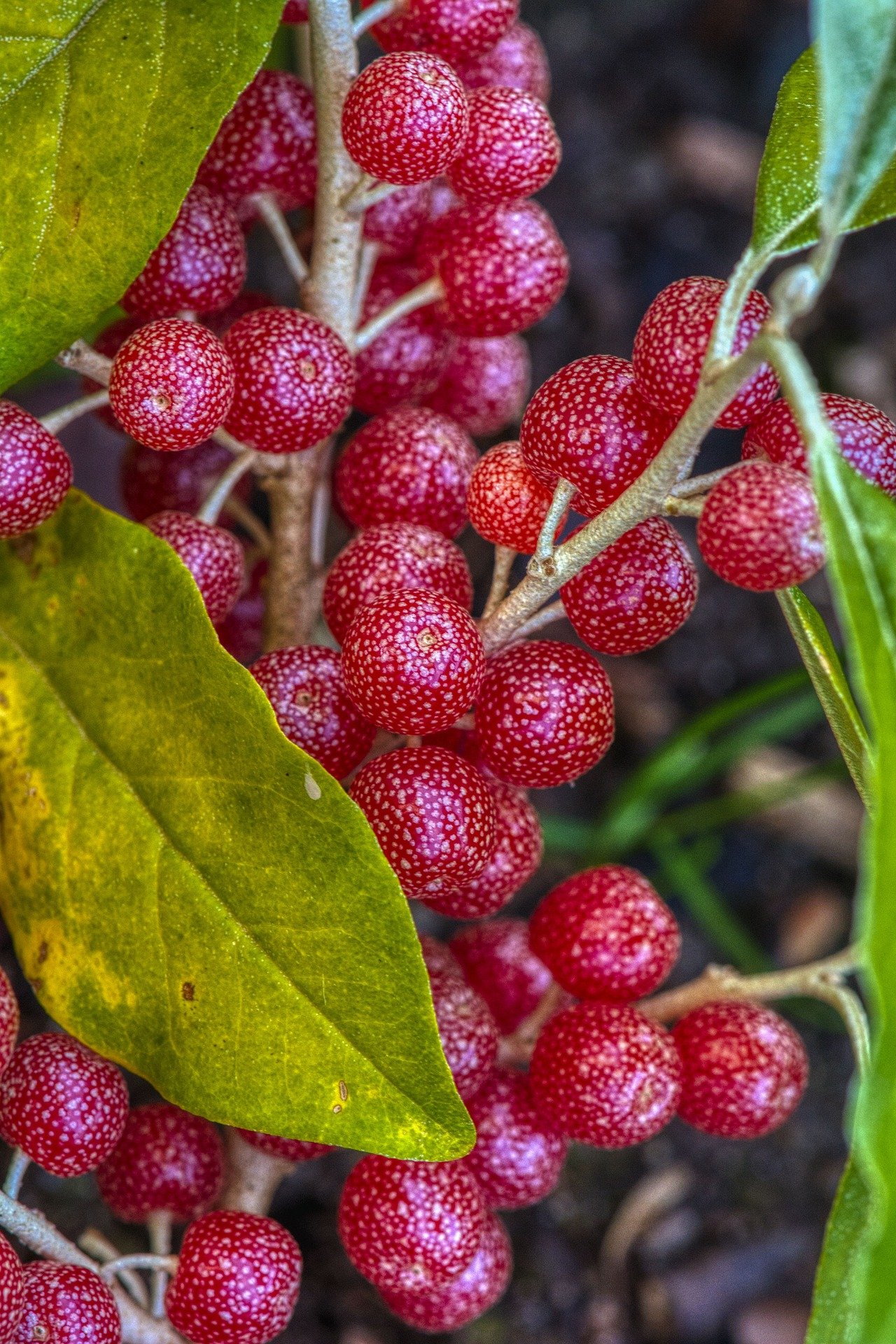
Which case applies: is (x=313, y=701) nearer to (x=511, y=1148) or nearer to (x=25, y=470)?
(x=25, y=470)

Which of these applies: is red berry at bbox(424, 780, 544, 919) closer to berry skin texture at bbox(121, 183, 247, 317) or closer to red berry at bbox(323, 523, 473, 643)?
red berry at bbox(323, 523, 473, 643)

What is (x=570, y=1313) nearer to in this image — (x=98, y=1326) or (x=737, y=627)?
(x=98, y=1326)

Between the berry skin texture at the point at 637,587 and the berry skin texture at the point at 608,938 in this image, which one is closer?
the berry skin texture at the point at 637,587

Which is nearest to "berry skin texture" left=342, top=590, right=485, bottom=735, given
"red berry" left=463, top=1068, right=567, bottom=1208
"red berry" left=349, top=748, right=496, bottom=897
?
"red berry" left=349, top=748, right=496, bottom=897

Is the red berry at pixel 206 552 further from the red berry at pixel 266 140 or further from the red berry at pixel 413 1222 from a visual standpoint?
the red berry at pixel 413 1222

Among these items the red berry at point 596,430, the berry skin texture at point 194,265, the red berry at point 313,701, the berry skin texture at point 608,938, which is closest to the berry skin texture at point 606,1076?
the berry skin texture at point 608,938

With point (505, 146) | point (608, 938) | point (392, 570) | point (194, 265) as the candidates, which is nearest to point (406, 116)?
point (505, 146)

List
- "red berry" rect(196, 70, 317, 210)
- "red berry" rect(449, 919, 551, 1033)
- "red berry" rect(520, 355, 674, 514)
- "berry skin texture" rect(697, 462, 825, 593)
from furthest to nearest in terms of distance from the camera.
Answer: "red berry" rect(449, 919, 551, 1033)
"red berry" rect(196, 70, 317, 210)
"red berry" rect(520, 355, 674, 514)
"berry skin texture" rect(697, 462, 825, 593)
